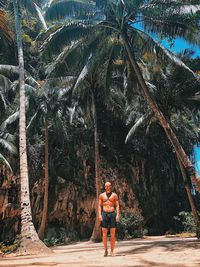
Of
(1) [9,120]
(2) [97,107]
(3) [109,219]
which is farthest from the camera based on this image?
(2) [97,107]

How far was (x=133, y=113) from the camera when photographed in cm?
2470

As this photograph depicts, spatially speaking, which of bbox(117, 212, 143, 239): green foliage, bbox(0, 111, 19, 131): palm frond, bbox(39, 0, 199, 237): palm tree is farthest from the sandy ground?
bbox(0, 111, 19, 131): palm frond

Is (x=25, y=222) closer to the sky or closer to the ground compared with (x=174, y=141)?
closer to the ground

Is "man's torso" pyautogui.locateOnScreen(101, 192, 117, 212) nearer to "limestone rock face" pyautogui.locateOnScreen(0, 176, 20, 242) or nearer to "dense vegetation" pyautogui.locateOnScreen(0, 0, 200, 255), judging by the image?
"dense vegetation" pyautogui.locateOnScreen(0, 0, 200, 255)

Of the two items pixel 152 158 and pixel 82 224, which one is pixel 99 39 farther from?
pixel 152 158

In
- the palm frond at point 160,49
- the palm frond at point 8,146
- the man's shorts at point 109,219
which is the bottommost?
the man's shorts at point 109,219

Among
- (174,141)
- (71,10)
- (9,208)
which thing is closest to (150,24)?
(71,10)

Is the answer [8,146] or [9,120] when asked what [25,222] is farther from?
[9,120]

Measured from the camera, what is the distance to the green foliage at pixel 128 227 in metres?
20.6

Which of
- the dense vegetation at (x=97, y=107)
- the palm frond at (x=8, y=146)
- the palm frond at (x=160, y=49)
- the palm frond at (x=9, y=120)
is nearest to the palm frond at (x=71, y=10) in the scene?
the dense vegetation at (x=97, y=107)

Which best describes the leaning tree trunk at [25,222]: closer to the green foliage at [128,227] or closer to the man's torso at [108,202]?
the man's torso at [108,202]

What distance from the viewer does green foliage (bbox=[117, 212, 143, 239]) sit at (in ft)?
67.6

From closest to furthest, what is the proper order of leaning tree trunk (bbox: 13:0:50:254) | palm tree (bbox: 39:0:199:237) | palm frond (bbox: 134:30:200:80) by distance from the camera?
leaning tree trunk (bbox: 13:0:50:254)
palm tree (bbox: 39:0:199:237)
palm frond (bbox: 134:30:200:80)

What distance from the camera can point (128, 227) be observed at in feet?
69.8
